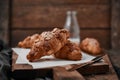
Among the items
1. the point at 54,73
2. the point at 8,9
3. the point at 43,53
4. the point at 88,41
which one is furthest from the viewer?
the point at 8,9

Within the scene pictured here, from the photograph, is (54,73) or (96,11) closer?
(54,73)

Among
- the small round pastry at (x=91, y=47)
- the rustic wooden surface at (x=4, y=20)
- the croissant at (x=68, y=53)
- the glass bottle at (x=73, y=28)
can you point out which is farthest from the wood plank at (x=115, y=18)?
the croissant at (x=68, y=53)

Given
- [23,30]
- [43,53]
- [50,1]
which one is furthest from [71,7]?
[43,53]

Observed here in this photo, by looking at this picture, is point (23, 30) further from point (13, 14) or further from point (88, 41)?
point (88, 41)

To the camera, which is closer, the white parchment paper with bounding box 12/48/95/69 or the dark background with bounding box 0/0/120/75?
the white parchment paper with bounding box 12/48/95/69

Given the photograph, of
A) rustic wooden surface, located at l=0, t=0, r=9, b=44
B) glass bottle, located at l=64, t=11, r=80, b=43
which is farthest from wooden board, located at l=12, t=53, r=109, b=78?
rustic wooden surface, located at l=0, t=0, r=9, b=44

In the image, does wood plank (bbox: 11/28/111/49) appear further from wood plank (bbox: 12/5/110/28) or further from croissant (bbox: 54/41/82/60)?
croissant (bbox: 54/41/82/60)
